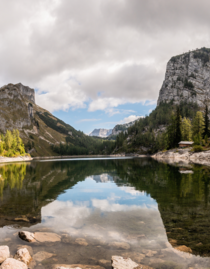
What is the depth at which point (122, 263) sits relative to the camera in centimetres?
832

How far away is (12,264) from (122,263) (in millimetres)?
5098

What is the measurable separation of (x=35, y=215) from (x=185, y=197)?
16809mm

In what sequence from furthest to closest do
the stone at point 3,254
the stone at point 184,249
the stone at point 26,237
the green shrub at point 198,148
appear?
the green shrub at point 198,148 → the stone at point 26,237 → the stone at point 184,249 → the stone at point 3,254

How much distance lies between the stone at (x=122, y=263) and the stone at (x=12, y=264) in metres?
4.18

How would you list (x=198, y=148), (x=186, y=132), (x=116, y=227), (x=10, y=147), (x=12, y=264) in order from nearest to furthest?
(x=12, y=264) → (x=116, y=227) → (x=198, y=148) → (x=186, y=132) → (x=10, y=147)

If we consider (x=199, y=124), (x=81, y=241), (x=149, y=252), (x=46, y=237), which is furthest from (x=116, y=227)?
(x=199, y=124)

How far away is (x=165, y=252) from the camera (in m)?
9.65

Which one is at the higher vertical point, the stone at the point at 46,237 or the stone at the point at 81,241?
the stone at the point at 81,241

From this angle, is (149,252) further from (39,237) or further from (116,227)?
(39,237)

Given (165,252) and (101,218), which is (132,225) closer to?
(101,218)

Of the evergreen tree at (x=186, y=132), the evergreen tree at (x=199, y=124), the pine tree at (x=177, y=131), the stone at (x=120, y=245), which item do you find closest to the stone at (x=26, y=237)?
the stone at (x=120, y=245)

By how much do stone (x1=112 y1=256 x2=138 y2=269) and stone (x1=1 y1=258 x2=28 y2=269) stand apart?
13.7 feet

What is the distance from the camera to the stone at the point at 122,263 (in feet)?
26.6

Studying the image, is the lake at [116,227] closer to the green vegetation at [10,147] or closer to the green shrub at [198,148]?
the green shrub at [198,148]
